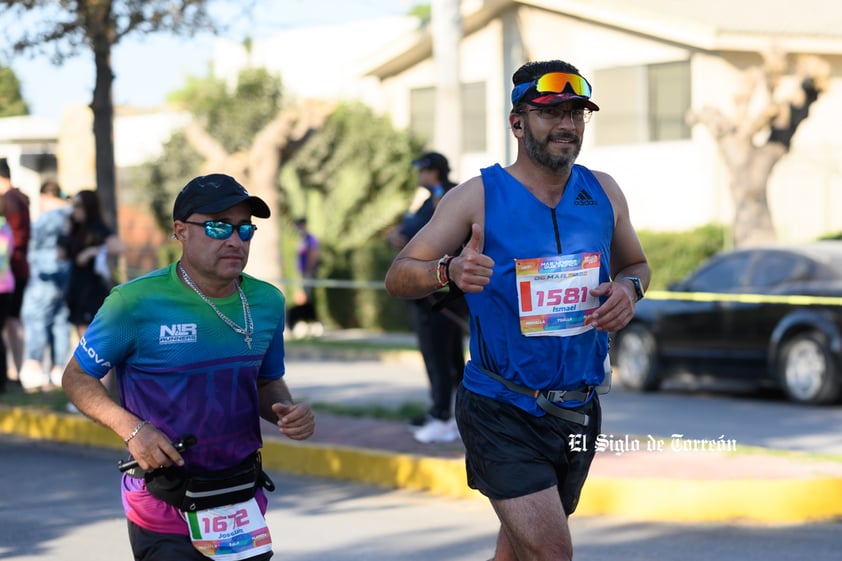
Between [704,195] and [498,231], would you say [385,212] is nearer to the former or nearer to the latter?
[704,195]

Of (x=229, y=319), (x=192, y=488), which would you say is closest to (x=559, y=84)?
(x=229, y=319)

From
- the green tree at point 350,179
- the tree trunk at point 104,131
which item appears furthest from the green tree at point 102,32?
the green tree at point 350,179

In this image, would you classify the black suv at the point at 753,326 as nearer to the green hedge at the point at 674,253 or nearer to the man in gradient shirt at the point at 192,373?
the green hedge at the point at 674,253

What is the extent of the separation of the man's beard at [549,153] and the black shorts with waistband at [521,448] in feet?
2.72

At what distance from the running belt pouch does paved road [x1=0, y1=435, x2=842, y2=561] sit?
9.68 feet

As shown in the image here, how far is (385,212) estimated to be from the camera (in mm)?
29172

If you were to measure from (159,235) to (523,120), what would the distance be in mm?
31277

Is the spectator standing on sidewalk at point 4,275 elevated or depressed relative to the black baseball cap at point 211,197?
depressed

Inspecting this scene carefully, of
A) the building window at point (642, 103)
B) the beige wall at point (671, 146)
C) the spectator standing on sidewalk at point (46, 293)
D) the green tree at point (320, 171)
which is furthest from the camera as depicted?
the building window at point (642, 103)

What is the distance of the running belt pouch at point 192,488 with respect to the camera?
172 inches

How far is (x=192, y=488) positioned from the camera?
4.36m

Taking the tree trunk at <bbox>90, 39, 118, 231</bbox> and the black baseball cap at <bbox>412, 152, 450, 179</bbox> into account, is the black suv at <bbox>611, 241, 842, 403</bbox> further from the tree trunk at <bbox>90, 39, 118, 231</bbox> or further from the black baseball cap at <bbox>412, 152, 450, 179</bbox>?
the tree trunk at <bbox>90, 39, 118, 231</bbox>

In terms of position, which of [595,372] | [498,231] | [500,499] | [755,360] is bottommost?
[755,360]

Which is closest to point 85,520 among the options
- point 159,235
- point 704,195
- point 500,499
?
point 500,499
